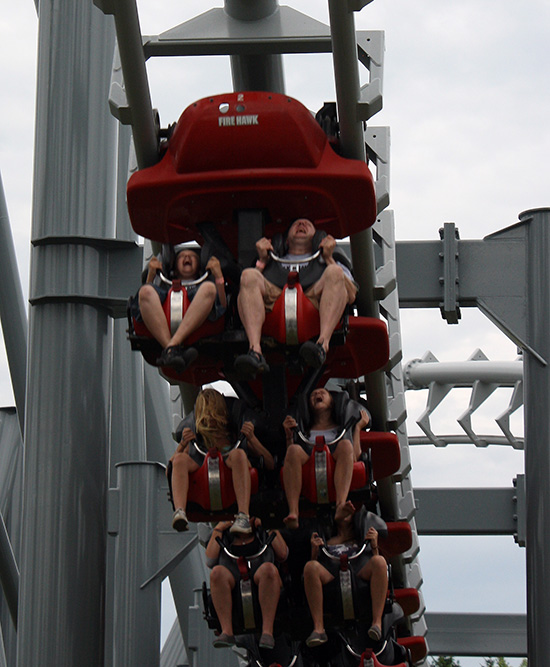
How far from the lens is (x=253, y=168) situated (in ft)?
23.4

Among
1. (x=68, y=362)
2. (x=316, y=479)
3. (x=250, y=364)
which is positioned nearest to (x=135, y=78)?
(x=250, y=364)

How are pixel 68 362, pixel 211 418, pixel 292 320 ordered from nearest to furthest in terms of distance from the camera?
1. pixel 292 320
2. pixel 211 418
3. pixel 68 362

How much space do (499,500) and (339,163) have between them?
7.22 meters

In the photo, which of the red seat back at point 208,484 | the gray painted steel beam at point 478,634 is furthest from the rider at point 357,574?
the gray painted steel beam at point 478,634

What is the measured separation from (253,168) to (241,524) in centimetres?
184

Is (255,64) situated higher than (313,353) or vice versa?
(255,64)

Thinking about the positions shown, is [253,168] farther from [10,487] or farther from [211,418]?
[10,487]

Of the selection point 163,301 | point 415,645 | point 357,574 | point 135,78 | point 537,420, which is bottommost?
point 415,645

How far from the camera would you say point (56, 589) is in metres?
8.52

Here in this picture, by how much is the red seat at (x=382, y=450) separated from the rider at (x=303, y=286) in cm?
167

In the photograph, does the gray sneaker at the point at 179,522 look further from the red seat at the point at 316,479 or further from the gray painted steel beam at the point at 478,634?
the gray painted steel beam at the point at 478,634

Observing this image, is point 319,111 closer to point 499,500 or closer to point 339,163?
point 339,163

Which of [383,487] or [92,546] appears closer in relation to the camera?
[92,546]

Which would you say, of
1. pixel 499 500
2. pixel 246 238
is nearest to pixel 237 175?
pixel 246 238
